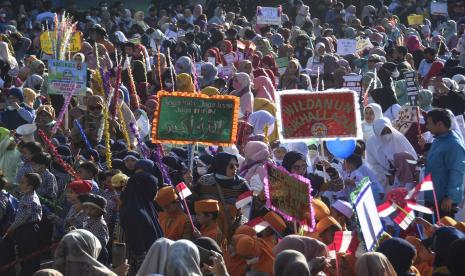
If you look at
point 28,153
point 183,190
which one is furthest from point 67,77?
point 183,190

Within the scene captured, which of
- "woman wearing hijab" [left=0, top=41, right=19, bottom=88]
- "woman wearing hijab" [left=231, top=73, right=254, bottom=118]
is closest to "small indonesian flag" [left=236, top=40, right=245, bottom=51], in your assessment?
"woman wearing hijab" [left=0, top=41, right=19, bottom=88]

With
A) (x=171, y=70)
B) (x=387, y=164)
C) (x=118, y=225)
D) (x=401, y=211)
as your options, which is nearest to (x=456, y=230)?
(x=401, y=211)

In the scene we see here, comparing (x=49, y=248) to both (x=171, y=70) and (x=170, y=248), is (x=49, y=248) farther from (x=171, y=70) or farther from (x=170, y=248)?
(x=171, y=70)

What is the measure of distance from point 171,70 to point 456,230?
31.2 ft

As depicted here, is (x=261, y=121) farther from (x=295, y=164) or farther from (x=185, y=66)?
(x=185, y=66)

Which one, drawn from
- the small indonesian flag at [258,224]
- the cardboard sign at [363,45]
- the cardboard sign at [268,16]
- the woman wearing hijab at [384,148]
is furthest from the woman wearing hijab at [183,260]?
the cardboard sign at [268,16]

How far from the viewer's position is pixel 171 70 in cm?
1748

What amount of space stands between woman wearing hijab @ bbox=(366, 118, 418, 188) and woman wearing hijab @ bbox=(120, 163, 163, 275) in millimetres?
3337

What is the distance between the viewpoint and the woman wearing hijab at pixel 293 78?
1819 centimetres

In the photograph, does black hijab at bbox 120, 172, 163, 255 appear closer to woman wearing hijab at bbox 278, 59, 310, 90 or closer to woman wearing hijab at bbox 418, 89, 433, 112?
woman wearing hijab at bbox 418, 89, 433, 112

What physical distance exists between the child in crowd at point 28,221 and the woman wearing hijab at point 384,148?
135 inches

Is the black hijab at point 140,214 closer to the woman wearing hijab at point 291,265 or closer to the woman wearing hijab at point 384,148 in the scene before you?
the woman wearing hijab at point 291,265

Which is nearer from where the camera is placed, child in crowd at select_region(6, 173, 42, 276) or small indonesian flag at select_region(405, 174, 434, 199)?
small indonesian flag at select_region(405, 174, 434, 199)

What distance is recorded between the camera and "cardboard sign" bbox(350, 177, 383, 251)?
8812 millimetres
